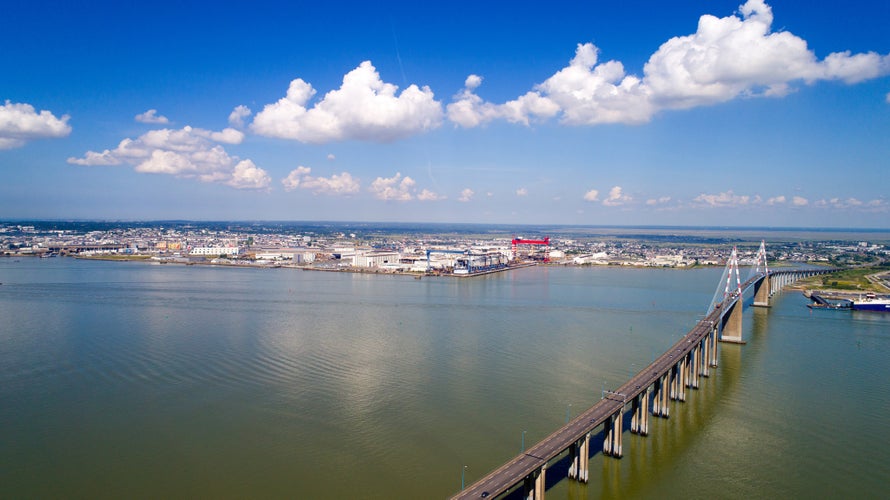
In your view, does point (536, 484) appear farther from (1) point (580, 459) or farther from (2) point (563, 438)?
(1) point (580, 459)

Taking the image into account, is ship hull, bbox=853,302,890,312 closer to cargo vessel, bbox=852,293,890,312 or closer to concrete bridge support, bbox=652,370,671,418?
cargo vessel, bbox=852,293,890,312

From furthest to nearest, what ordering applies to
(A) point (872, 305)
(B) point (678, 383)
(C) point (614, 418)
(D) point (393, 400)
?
(A) point (872, 305) → (B) point (678, 383) → (D) point (393, 400) → (C) point (614, 418)

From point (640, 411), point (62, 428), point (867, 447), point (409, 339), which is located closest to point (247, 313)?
point (409, 339)

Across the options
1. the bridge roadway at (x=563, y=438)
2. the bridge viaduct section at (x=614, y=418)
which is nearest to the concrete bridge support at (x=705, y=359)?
the bridge viaduct section at (x=614, y=418)

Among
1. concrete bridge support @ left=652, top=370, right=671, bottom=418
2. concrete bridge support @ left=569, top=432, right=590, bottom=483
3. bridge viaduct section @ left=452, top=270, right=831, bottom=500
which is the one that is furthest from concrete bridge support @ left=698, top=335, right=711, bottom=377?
concrete bridge support @ left=569, top=432, right=590, bottom=483

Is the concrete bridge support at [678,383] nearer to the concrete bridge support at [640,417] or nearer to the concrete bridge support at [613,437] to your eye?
the concrete bridge support at [640,417]

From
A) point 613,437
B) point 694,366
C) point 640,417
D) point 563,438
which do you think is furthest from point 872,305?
point 563,438

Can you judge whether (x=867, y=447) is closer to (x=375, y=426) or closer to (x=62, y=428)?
(x=375, y=426)
